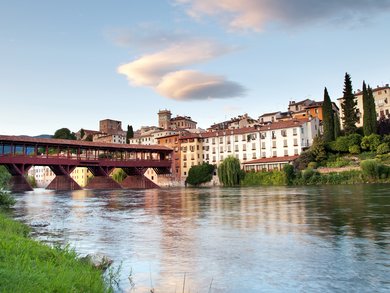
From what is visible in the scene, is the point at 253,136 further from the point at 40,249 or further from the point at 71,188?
the point at 40,249

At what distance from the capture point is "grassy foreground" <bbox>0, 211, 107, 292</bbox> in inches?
225

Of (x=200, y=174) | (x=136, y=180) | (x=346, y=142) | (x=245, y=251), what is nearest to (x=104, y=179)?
(x=136, y=180)

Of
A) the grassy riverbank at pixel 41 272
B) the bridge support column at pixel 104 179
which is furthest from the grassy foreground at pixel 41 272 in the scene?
the bridge support column at pixel 104 179

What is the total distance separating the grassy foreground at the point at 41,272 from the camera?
18.7 ft

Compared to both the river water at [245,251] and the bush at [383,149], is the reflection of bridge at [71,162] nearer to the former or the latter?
the bush at [383,149]

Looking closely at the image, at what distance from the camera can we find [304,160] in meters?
70.8

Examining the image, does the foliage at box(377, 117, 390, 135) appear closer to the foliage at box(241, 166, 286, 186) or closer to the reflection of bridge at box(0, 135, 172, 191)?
the foliage at box(241, 166, 286, 186)

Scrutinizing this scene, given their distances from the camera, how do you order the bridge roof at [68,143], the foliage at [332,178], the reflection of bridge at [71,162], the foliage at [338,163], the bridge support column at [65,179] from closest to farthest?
the foliage at [332,178]
the foliage at [338,163]
the bridge roof at [68,143]
the reflection of bridge at [71,162]
the bridge support column at [65,179]

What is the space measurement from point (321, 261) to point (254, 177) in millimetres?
69990

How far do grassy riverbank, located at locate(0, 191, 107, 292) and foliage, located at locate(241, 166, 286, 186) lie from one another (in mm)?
65142

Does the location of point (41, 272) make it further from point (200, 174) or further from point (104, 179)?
point (200, 174)

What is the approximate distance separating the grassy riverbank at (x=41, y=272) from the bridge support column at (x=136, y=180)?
8236 centimetres

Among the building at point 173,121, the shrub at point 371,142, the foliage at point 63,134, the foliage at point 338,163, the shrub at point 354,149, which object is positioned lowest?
the foliage at point 338,163

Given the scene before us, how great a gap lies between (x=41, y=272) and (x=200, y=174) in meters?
84.7
